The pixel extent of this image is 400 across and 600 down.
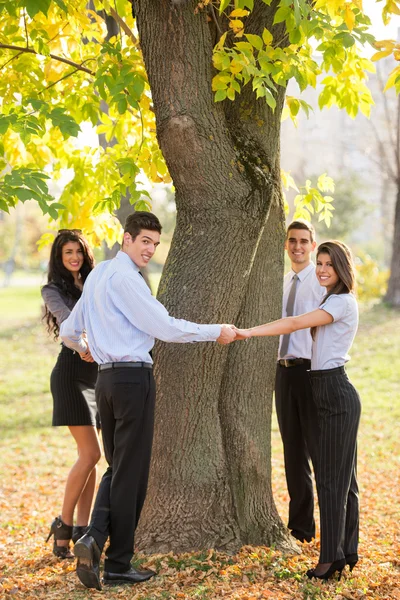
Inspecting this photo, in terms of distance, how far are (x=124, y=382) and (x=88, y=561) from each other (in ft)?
3.43

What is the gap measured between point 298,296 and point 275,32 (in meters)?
1.93

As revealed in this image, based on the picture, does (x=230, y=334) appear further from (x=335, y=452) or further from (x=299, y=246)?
(x=299, y=246)

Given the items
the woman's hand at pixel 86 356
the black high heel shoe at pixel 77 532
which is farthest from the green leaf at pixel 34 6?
the black high heel shoe at pixel 77 532

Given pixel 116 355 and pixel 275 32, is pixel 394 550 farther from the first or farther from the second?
pixel 275 32

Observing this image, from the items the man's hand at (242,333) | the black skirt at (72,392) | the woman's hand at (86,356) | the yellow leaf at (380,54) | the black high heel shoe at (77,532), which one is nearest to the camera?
the yellow leaf at (380,54)

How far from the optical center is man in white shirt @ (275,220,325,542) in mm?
5398

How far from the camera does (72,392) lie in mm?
5320

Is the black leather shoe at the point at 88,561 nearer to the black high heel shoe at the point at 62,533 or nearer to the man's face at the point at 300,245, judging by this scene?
the black high heel shoe at the point at 62,533

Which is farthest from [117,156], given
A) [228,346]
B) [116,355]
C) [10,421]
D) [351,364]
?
[351,364]

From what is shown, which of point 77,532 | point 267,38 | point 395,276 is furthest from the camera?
point 395,276

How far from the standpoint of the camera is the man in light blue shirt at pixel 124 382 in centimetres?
428

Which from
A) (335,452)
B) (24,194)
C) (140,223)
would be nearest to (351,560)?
(335,452)

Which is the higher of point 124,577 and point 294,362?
point 294,362

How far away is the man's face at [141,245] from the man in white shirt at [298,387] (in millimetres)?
1493
